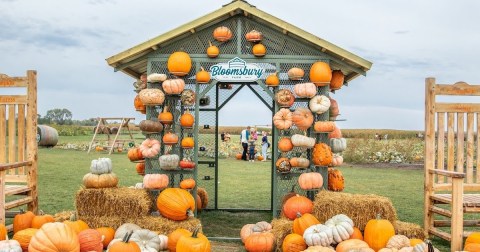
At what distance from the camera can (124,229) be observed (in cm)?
762

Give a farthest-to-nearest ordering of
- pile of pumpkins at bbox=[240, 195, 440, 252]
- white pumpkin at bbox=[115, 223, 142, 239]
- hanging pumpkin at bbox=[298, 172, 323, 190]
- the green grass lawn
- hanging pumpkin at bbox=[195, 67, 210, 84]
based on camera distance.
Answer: the green grass lawn
hanging pumpkin at bbox=[195, 67, 210, 84]
hanging pumpkin at bbox=[298, 172, 323, 190]
white pumpkin at bbox=[115, 223, 142, 239]
pile of pumpkins at bbox=[240, 195, 440, 252]

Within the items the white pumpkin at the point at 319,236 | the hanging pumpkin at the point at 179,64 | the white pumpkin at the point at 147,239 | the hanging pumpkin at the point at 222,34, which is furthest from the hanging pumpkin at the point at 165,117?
the white pumpkin at the point at 319,236

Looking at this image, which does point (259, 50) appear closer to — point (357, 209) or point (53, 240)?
point (357, 209)

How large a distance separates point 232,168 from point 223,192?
21.3ft

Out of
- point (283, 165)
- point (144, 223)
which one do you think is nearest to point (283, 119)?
point (283, 165)

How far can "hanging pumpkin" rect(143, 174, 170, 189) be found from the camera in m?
8.57

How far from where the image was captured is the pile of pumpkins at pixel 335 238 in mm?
6787

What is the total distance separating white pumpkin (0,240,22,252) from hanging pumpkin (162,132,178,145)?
2.89 metres

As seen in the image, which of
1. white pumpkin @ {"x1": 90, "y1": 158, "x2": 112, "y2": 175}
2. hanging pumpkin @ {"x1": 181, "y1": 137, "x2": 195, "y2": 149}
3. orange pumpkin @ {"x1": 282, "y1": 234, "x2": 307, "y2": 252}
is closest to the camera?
orange pumpkin @ {"x1": 282, "y1": 234, "x2": 307, "y2": 252}

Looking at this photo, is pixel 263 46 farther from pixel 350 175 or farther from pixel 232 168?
pixel 232 168

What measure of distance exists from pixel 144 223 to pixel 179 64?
2.54 meters

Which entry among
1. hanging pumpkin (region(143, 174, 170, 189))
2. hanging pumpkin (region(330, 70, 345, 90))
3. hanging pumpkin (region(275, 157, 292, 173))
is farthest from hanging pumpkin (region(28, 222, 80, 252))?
hanging pumpkin (region(330, 70, 345, 90))

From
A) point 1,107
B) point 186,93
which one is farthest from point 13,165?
point 186,93

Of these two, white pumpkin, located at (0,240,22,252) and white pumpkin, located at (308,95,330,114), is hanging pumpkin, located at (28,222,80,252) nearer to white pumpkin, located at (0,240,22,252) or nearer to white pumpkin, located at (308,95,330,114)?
white pumpkin, located at (0,240,22,252)
